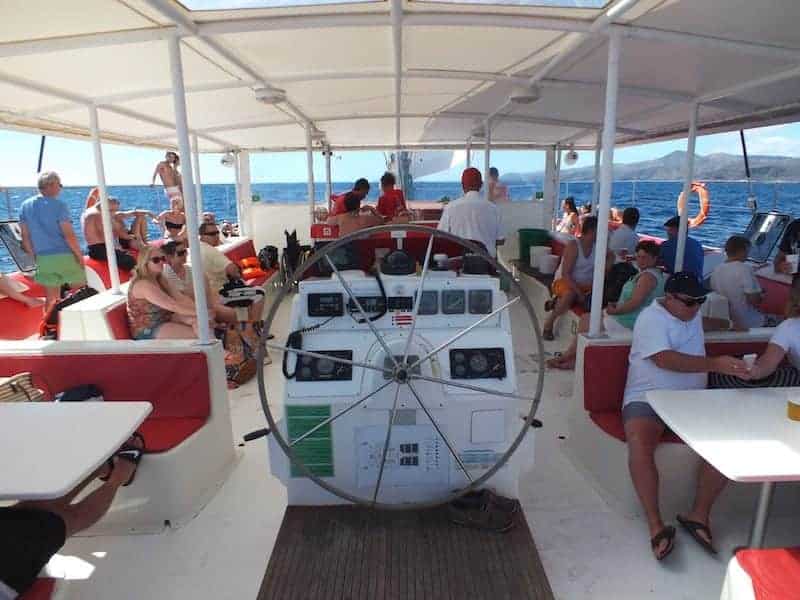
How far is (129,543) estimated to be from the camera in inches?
82.2

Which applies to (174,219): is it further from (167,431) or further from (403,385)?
(403,385)

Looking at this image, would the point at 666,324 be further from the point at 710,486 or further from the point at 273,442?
the point at 273,442

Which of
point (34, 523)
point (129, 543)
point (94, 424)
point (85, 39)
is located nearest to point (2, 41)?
point (85, 39)

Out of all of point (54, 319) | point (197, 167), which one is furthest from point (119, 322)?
point (197, 167)

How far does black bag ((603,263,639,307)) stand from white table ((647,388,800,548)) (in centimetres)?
183

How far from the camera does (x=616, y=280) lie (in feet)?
12.3

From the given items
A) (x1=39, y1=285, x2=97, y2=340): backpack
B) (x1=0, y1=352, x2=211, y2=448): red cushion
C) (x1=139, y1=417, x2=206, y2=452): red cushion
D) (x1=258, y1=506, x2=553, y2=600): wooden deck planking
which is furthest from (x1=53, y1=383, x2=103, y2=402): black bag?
(x1=39, y1=285, x2=97, y2=340): backpack

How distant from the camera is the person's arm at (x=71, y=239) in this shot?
4148mm

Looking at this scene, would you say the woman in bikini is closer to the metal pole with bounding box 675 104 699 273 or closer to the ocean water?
the metal pole with bounding box 675 104 699 273

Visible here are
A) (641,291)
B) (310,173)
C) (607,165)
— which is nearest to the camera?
(607,165)

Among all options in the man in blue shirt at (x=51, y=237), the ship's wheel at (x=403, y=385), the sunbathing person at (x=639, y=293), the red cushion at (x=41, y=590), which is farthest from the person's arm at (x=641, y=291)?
the man in blue shirt at (x=51, y=237)

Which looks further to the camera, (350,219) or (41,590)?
(350,219)

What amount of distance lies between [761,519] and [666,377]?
596mm

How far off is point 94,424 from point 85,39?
1650 millimetres
